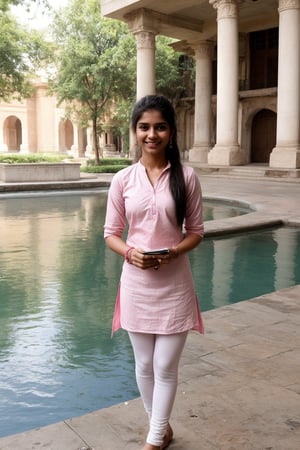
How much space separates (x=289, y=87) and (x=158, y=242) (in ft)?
69.0

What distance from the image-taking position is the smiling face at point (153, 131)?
252 centimetres

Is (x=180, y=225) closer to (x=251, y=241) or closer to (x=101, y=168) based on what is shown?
(x=251, y=241)

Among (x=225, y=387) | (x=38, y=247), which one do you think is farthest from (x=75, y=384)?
(x=38, y=247)

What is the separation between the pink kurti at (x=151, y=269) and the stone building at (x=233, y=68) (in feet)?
66.8

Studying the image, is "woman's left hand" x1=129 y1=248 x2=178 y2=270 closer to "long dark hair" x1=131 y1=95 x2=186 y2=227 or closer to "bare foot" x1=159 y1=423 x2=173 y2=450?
"long dark hair" x1=131 y1=95 x2=186 y2=227

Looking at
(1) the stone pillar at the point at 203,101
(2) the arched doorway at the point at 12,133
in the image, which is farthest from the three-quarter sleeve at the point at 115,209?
(2) the arched doorway at the point at 12,133

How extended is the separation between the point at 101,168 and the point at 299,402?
25451mm

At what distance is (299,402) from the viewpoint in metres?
3.24

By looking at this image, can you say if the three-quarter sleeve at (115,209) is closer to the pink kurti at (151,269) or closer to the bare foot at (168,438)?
the pink kurti at (151,269)

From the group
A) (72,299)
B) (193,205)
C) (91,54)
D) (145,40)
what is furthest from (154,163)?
(91,54)

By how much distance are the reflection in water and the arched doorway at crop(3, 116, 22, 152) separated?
52452mm

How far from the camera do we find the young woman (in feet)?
8.13

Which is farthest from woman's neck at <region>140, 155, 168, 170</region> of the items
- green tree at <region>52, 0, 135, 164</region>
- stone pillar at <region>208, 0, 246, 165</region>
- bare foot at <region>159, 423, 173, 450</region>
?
green tree at <region>52, 0, 135, 164</region>

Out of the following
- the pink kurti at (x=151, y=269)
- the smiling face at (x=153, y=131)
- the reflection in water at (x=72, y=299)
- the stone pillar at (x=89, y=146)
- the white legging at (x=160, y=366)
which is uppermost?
the stone pillar at (x=89, y=146)
